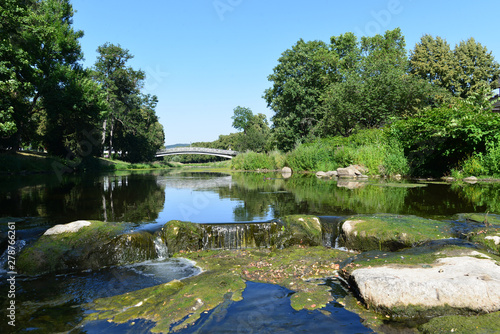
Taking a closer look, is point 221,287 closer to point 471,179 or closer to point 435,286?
point 435,286

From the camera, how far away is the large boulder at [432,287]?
3588 mm

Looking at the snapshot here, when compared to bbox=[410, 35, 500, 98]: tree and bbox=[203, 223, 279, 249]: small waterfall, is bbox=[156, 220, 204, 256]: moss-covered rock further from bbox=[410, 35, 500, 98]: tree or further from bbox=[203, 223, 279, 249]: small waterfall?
bbox=[410, 35, 500, 98]: tree

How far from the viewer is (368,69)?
3566 centimetres

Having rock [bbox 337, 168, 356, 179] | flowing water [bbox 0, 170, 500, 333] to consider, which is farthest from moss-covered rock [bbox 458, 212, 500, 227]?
rock [bbox 337, 168, 356, 179]

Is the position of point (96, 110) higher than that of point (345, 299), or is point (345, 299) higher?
point (96, 110)

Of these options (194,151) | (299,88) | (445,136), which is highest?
(299,88)

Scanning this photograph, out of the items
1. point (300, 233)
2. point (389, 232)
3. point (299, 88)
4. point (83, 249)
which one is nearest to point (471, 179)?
point (389, 232)

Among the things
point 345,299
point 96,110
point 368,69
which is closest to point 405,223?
point 345,299

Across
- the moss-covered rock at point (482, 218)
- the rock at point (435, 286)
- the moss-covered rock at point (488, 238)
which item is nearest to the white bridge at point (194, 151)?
the moss-covered rock at point (482, 218)

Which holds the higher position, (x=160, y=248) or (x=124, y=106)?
(x=124, y=106)

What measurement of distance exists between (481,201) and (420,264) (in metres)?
7.71

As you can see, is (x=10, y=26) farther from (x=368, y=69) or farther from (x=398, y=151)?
(x=368, y=69)

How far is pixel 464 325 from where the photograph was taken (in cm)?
333

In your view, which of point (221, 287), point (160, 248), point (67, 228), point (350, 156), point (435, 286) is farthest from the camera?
point (350, 156)
